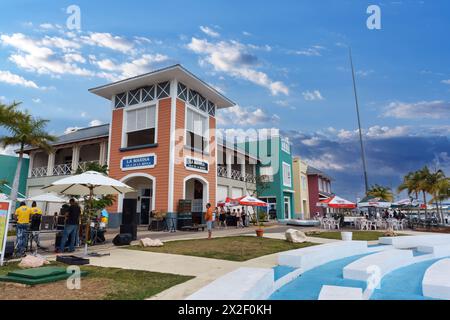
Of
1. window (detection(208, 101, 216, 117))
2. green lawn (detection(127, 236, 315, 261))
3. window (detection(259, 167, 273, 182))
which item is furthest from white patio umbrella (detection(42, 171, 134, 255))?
window (detection(259, 167, 273, 182))

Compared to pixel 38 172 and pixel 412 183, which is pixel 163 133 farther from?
pixel 412 183

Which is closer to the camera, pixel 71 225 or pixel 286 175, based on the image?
pixel 71 225

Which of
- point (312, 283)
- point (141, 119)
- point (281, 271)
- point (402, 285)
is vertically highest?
point (141, 119)

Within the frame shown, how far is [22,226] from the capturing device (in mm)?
8914

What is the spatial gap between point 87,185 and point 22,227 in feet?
6.77

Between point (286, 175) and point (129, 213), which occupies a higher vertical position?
point (286, 175)

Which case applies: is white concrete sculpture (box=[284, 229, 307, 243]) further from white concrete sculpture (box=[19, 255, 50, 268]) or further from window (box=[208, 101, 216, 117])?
window (box=[208, 101, 216, 117])

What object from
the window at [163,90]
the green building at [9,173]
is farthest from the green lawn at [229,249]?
the green building at [9,173]

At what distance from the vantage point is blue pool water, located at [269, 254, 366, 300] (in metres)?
5.68

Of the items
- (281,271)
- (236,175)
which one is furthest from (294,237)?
(236,175)

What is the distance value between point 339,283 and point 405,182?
28.4 meters

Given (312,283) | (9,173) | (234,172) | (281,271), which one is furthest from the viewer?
(234,172)

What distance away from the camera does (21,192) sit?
90.7 feet

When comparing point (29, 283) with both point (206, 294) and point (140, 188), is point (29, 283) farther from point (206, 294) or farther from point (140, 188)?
point (140, 188)
